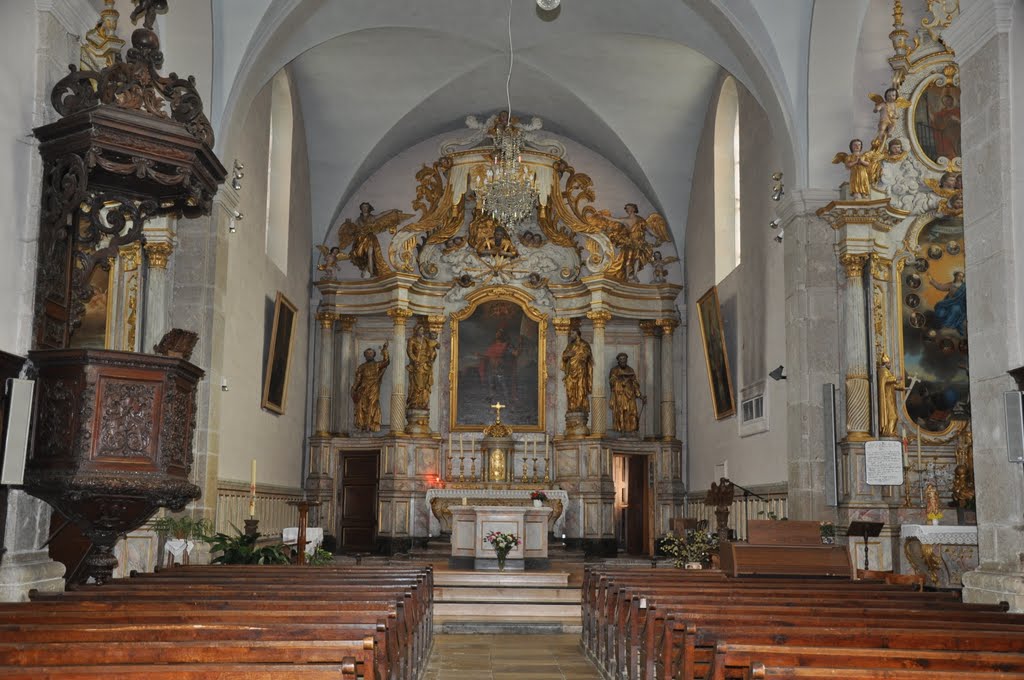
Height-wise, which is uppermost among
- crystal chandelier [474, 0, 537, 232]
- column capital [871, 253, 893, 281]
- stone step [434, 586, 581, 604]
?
crystal chandelier [474, 0, 537, 232]

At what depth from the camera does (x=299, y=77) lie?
16750mm

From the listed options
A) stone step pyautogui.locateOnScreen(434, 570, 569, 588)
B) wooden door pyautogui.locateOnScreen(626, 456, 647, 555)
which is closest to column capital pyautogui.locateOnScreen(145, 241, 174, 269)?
stone step pyautogui.locateOnScreen(434, 570, 569, 588)

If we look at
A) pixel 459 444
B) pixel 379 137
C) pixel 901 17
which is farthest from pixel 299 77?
pixel 901 17

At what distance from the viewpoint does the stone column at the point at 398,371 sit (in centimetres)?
1789

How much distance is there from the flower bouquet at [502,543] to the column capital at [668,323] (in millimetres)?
6127

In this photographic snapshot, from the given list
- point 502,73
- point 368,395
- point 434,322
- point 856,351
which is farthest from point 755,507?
point 502,73

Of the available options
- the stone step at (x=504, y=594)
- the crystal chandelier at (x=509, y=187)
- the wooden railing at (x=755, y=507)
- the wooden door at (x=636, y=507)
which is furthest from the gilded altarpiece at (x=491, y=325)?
the stone step at (x=504, y=594)

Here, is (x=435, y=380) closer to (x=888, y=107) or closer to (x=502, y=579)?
(x=502, y=579)

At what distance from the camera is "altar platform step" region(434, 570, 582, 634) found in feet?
35.4

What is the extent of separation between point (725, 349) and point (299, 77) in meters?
7.70

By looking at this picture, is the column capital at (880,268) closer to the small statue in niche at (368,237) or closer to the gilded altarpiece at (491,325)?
the gilded altarpiece at (491,325)

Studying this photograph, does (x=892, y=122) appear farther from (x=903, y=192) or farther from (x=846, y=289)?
(x=846, y=289)

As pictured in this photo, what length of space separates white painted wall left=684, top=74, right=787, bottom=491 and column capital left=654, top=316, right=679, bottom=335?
248mm

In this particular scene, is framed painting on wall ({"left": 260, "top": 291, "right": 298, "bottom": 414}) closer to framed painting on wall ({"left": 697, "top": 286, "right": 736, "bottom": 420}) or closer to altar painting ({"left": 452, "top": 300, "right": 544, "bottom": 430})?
altar painting ({"left": 452, "top": 300, "right": 544, "bottom": 430})
